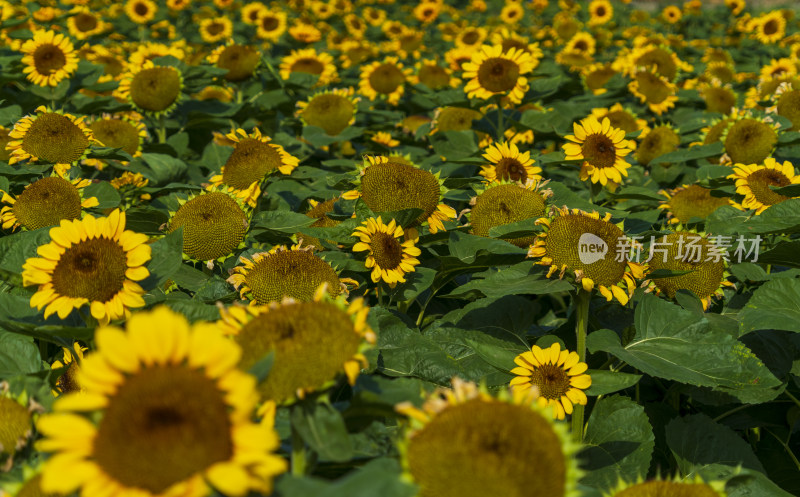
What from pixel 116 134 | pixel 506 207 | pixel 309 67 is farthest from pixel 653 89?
pixel 116 134

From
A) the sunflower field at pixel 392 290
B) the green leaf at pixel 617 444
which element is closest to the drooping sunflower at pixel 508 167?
the sunflower field at pixel 392 290

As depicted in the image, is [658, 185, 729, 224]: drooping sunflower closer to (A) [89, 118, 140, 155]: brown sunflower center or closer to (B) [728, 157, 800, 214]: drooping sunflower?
(B) [728, 157, 800, 214]: drooping sunflower

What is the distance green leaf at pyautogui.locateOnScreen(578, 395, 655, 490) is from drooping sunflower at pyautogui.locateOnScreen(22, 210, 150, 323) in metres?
→ 1.73

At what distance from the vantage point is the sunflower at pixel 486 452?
49.3 inches

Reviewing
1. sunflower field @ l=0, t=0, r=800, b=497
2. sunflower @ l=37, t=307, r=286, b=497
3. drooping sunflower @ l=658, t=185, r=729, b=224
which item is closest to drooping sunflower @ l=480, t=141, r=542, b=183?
sunflower field @ l=0, t=0, r=800, b=497

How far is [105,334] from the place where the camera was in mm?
1149

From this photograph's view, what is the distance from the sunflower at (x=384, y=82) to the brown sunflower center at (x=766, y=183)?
4.04m

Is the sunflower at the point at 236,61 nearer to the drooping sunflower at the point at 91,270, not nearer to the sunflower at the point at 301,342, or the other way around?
the drooping sunflower at the point at 91,270

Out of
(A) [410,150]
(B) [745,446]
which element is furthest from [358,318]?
(A) [410,150]

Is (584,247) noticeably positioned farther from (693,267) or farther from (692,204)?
(692,204)

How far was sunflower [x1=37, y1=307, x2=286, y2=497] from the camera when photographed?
1.11 m

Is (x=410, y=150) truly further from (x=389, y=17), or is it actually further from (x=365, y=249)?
(x=389, y=17)

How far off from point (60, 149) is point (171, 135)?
261cm

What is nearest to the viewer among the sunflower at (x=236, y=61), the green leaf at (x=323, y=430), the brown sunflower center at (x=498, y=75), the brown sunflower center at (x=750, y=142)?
the green leaf at (x=323, y=430)
